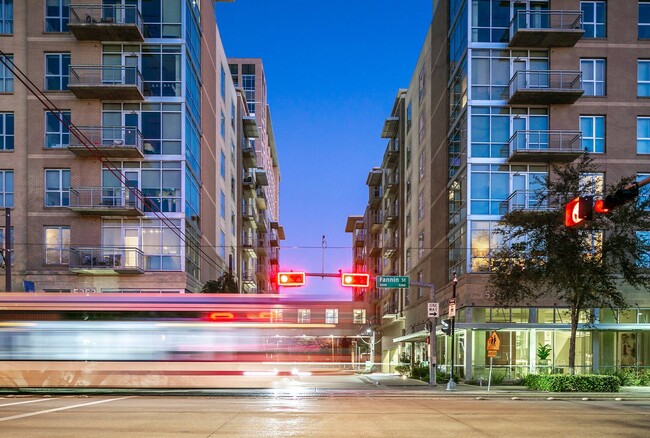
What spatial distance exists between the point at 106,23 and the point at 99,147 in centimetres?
723

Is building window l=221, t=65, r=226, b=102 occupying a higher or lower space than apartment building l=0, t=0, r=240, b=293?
higher

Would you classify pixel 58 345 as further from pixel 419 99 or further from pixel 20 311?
pixel 419 99

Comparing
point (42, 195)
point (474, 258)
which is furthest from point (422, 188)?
point (42, 195)

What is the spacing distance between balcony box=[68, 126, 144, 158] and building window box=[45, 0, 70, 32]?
6.50 m

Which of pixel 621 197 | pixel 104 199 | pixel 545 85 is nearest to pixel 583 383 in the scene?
pixel 621 197

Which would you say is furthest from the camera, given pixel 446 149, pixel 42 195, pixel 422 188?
pixel 422 188

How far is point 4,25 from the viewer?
3966cm

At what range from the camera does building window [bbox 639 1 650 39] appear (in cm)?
3769

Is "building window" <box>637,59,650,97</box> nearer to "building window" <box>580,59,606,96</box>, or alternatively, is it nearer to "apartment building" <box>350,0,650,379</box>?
"apartment building" <box>350,0,650,379</box>

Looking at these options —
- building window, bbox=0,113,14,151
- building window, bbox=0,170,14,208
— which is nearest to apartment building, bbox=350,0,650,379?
building window, bbox=0,170,14,208

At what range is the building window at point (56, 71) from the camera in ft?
130

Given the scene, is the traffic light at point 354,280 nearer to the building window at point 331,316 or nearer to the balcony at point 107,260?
the building window at point 331,316

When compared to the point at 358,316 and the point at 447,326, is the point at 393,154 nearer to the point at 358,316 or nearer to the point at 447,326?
the point at 447,326

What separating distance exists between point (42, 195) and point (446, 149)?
25.6 m
